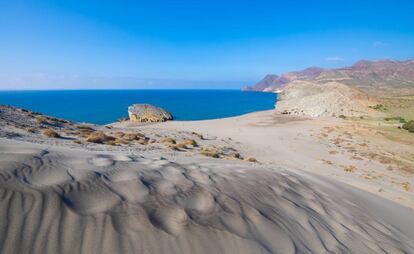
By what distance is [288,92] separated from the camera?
66938 mm

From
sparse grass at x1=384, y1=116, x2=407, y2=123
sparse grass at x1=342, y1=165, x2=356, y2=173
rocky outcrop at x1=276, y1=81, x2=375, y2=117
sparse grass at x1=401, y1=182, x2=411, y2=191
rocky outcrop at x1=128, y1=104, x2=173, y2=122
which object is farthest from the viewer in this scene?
rocky outcrop at x1=276, y1=81, x2=375, y2=117

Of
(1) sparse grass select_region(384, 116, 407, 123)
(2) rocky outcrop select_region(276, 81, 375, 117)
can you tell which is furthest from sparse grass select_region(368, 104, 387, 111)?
(1) sparse grass select_region(384, 116, 407, 123)

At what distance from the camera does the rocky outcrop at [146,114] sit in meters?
42.8

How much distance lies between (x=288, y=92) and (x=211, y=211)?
66.1 meters

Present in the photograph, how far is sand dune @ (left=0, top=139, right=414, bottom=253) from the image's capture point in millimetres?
3385

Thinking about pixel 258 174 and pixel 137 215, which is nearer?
pixel 137 215

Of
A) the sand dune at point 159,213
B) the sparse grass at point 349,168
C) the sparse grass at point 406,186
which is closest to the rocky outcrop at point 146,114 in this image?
the sparse grass at point 349,168

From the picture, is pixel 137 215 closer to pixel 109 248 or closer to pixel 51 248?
pixel 109 248

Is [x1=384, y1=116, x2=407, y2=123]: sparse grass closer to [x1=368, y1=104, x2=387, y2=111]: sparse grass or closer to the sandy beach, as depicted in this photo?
[x1=368, y1=104, x2=387, y2=111]: sparse grass

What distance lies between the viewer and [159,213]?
166 inches

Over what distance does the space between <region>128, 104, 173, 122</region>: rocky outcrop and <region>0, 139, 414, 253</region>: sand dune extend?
120ft

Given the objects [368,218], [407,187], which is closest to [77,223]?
[368,218]

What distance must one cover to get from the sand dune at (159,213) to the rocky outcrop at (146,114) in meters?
36.7

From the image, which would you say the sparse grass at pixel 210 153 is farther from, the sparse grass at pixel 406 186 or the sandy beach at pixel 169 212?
the sparse grass at pixel 406 186
